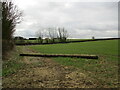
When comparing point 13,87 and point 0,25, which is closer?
point 13,87

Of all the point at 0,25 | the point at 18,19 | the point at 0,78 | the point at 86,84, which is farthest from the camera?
the point at 18,19

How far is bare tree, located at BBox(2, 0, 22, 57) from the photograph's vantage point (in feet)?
47.6

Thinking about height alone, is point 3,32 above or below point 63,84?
above

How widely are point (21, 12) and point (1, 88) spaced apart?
668 inches

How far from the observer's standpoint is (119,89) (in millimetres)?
5086

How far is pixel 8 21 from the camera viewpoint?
1573 centimetres

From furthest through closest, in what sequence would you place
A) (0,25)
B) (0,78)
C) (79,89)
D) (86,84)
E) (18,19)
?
(18,19) < (0,25) < (0,78) < (86,84) < (79,89)

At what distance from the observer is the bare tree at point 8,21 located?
14.5 meters

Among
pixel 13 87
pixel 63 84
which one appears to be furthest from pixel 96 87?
pixel 13 87

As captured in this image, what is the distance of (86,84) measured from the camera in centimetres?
554

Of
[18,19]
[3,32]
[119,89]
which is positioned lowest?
[119,89]

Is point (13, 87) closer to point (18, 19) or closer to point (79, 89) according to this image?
point (79, 89)

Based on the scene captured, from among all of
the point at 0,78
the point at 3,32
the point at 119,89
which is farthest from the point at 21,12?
the point at 119,89

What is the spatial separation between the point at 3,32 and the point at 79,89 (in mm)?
12287
